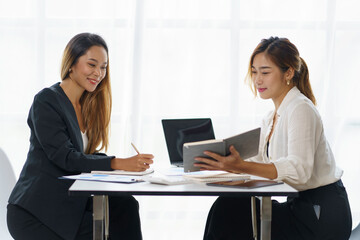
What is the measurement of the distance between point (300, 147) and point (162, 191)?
0.71 m

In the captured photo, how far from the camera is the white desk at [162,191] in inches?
77.2

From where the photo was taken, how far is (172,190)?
1.98m

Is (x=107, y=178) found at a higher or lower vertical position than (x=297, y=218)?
higher

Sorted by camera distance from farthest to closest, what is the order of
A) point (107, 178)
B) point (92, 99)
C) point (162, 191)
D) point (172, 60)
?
point (172, 60), point (92, 99), point (107, 178), point (162, 191)

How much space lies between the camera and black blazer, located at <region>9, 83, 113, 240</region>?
234cm

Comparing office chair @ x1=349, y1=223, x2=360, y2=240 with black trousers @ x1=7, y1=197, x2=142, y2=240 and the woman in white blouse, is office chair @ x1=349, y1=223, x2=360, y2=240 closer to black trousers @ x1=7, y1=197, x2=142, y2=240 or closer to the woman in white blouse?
the woman in white blouse

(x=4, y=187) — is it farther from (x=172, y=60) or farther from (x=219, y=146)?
(x=172, y=60)

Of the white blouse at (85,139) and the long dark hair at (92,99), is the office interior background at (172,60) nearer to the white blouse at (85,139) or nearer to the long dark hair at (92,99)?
the long dark hair at (92,99)

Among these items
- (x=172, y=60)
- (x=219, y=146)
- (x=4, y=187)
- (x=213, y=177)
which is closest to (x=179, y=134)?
(x=213, y=177)

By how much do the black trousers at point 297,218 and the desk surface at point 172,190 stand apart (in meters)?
0.37

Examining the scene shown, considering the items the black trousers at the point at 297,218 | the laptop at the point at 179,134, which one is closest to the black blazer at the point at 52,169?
the laptop at the point at 179,134

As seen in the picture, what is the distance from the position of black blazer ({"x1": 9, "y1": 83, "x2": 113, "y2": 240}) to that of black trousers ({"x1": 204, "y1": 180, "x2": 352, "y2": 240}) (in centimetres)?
59

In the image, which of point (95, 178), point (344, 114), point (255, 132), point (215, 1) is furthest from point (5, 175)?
point (344, 114)

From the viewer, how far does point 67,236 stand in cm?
232
